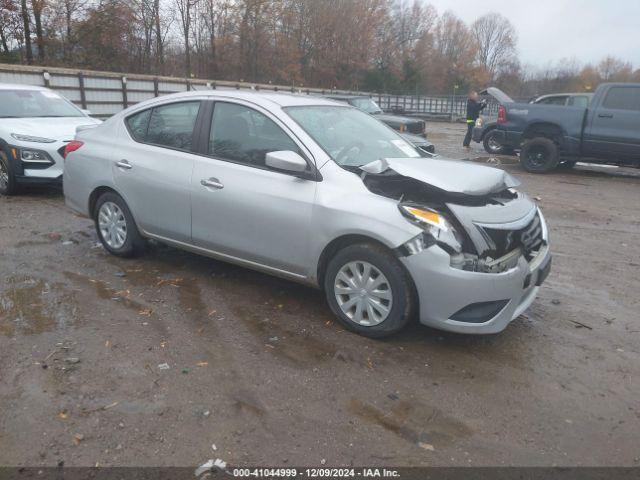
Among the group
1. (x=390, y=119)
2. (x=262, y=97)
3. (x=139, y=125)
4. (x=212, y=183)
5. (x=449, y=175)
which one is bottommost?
(x=212, y=183)

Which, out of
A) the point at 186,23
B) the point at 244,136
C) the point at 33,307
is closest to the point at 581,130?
the point at 244,136

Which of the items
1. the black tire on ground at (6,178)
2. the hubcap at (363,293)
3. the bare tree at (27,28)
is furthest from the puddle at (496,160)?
the bare tree at (27,28)

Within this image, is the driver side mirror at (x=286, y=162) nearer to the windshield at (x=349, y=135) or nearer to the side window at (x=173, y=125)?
the windshield at (x=349, y=135)

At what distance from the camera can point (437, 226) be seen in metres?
3.55

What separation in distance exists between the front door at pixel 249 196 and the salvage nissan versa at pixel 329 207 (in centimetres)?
1

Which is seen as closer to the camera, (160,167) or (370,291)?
(370,291)

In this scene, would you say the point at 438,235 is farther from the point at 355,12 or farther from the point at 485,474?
the point at 355,12

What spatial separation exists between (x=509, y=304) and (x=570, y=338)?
0.82 meters

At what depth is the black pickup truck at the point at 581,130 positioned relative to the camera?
11.5 metres

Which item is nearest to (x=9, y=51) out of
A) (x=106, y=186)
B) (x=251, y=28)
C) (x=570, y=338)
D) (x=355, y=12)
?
(x=251, y=28)

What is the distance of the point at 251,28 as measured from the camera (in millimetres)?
38781

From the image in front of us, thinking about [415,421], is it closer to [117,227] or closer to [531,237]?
[531,237]

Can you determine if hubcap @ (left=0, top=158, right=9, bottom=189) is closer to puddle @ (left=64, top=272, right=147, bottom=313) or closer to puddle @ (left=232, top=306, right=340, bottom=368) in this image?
puddle @ (left=64, top=272, right=147, bottom=313)

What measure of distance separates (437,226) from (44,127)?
7.31 metres
